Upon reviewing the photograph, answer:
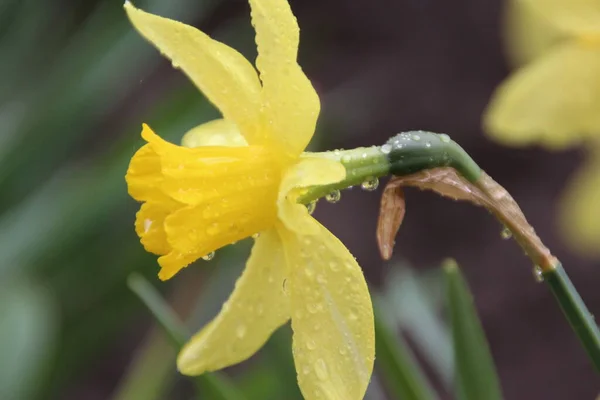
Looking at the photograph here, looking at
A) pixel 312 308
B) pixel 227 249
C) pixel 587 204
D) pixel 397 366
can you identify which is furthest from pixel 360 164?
pixel 227 249

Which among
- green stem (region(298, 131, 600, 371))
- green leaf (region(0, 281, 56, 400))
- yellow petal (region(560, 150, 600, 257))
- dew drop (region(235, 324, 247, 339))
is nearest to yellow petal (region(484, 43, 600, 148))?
yellow petal (region(560, 150, 600, 257))

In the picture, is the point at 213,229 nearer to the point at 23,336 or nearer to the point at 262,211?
the point at 262,211

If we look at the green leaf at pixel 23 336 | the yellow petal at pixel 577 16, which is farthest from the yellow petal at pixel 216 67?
the green leaf at pixel 23 336

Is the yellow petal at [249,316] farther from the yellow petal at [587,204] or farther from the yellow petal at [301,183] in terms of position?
the yellow petal at [587,204]

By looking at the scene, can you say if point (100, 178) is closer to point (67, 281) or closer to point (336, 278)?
point (67, 281)


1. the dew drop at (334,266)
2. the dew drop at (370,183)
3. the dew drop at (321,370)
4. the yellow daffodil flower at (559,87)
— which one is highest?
the dew drop at (370,183)

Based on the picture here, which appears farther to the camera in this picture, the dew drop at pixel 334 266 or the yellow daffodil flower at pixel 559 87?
the yellow daffodil flower at pixel 559 87

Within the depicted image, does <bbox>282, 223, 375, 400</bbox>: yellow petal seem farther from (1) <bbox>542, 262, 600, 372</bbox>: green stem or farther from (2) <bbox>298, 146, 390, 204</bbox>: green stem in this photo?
(1) <bbox>542, 262, 600, 372</bbox>: green stem
